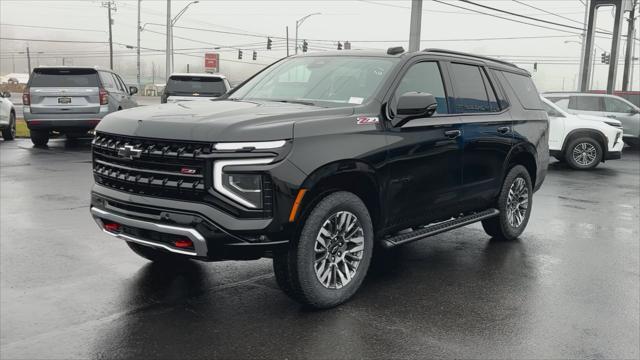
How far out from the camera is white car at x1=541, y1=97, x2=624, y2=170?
15.0 metres

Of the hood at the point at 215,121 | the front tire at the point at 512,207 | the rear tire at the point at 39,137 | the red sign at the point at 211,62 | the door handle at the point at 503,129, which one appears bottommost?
the rear tire at the point at 39,137

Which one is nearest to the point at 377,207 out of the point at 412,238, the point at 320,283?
the point at 412,238

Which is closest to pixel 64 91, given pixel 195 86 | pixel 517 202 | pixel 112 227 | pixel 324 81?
pixel 195 86

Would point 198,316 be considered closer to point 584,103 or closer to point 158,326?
point 158,326

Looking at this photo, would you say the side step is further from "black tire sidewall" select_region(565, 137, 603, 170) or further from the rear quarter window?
the rear quarter window

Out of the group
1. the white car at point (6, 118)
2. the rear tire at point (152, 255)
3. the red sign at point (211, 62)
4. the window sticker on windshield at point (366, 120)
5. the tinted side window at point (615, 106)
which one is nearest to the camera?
the window sticker on windshield at point (366, 120)

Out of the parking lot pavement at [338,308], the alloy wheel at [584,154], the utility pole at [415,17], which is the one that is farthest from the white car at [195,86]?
the parking lot pavement at [338,308]

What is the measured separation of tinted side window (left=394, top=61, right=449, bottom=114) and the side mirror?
9.1 inches

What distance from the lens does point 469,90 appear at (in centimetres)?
602

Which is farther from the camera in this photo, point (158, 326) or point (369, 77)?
point (369, 77)

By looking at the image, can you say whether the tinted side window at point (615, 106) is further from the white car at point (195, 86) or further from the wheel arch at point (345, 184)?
the wheel arch at point (345, 184)

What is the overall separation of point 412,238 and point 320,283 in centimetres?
108

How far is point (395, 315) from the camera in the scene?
14.6 ft

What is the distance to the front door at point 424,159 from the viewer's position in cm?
493
